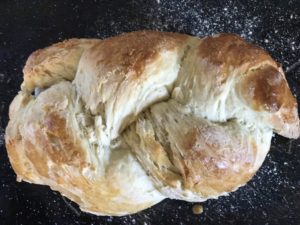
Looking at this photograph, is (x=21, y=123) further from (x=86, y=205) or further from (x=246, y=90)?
(x=246, y=90)

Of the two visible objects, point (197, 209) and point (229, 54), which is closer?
point (229, 54)

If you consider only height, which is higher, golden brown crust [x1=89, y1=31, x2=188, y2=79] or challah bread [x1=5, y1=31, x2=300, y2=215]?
golden brown crust [x1=89, y1=31, x2=188, y2=79]

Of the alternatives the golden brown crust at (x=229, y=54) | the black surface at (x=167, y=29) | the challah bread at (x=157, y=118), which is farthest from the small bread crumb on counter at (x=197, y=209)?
the golden brown crust at (x=229, y=54)

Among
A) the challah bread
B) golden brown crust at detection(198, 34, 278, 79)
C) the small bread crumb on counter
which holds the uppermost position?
golden brown crust at detection(198, 34, 278, 79)

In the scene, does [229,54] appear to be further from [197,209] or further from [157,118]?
[197,209]

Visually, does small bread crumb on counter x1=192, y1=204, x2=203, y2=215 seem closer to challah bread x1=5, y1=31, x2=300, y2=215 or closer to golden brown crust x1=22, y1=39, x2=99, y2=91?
challah bread x1=5, y1=31, x2=300, y2=215

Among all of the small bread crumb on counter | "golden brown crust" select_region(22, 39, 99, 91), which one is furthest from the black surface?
"golden brown crust" select_region(22, 39, 99, 91)

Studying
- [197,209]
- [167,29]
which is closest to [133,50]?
[167,29]

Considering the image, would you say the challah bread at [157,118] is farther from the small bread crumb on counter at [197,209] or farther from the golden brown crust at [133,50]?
the small bread crumb on counter at [197,209]
